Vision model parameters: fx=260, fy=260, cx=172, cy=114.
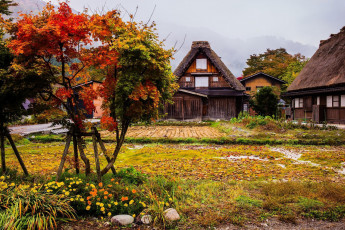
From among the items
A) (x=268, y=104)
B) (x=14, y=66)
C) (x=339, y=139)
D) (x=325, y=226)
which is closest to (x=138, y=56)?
(x=14, y=66)

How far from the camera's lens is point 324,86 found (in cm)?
2055

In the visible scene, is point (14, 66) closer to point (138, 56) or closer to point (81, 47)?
point (81, 47)

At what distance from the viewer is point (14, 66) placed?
4484 mm

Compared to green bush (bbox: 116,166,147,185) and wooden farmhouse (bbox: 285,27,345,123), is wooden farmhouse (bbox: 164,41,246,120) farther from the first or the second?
green bush (bbox: 116,166,147,185)

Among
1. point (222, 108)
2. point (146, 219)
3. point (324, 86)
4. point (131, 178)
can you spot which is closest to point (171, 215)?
point (146, 219)

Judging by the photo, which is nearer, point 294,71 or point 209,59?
point 209,59

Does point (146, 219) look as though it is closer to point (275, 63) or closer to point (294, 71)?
point (294, 71)

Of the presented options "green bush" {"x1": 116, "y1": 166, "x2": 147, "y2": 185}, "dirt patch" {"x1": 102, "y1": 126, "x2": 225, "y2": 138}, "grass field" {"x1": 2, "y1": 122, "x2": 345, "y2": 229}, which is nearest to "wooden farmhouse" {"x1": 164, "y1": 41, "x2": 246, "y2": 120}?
"dirt patch" {"x1": 102, "y1": 126, "x2": 225, "y2": 138}

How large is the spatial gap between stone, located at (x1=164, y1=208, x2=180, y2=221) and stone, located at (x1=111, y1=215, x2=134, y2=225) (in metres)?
0.56

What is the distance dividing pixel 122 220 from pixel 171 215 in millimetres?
793

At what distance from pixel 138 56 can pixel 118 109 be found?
1.16 metres

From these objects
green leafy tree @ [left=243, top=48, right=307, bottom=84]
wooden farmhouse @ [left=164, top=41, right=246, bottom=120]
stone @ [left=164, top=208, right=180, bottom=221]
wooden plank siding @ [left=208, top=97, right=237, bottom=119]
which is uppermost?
green leafy tree @ [left=243, top=48, right=307, bottom=84]

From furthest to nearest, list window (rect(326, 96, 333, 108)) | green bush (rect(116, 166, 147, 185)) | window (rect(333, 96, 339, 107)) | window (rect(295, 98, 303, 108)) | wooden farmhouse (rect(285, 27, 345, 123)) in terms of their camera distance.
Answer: window (rect(295, 98, 303, 108))
window (rect(326, 96, 333, 108))
window (rect(333, 96, 339, 107))
wooden farmhouse (rect(285, 27, 345, 123))
green bush (rect(116, 166, 147, 185))

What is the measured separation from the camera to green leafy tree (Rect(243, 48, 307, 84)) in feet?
147
